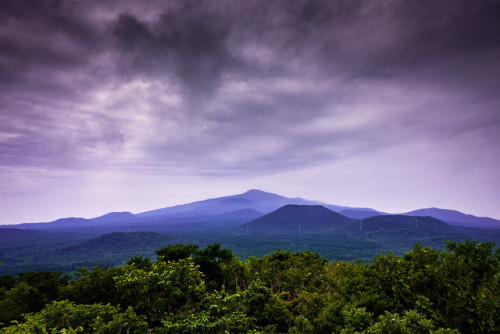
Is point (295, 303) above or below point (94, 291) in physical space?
below

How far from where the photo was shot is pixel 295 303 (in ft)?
82.5

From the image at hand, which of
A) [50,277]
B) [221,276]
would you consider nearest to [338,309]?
[221,276]

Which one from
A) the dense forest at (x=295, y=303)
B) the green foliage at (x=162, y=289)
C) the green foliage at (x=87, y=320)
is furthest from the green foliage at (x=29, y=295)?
the green foliage at (x=162, y=289)

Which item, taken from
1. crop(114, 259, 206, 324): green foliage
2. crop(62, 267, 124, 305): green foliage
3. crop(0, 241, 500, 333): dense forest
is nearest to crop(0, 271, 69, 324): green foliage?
crop(0, 241, 500, 333): dense forest

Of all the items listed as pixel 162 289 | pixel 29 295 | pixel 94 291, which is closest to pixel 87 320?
pixel 162 289

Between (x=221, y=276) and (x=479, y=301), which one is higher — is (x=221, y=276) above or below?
below

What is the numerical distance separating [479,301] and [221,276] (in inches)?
1105

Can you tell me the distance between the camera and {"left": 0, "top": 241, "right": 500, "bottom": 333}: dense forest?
12328 millimetres

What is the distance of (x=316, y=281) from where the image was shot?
98.8 feet

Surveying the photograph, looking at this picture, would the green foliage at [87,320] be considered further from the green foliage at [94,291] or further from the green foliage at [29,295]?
the green foliage at [29,295]

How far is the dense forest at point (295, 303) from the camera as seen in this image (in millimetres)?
12328

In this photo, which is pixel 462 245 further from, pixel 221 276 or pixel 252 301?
pixel 221 276

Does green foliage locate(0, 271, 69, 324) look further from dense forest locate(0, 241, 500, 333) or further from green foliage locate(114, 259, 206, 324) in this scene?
green foliage locate(114, 259, 206, 324)

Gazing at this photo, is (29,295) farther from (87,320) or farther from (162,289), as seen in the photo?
(162,289)
